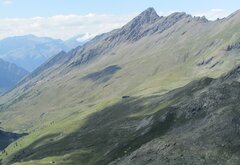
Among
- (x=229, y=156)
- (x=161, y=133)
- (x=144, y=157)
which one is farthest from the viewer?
(x=161, y=133)

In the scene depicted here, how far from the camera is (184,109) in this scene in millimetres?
126750

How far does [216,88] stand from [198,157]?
40.9 m

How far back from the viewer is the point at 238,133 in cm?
9400

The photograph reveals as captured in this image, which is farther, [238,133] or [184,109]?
[184,109]

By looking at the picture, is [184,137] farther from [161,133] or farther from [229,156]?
[161,133]

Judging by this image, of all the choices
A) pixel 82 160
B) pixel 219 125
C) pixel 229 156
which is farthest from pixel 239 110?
pixel 82 160

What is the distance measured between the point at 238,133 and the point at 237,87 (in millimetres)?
30148

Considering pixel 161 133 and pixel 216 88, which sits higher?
pixel 216 88

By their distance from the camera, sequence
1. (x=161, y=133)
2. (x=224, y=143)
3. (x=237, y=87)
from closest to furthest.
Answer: (x=224, y=143), (x=237, y=87), (x=161, y=133)

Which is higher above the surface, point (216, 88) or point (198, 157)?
point (216, 88)

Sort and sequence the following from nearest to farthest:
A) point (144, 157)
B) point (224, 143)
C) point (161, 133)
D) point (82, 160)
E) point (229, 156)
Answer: point (229, 156)
point (224, 143)
point (144, 157)
point (161, 133)
point (82, 160)

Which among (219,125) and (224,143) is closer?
(224,143)

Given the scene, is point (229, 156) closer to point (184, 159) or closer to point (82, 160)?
point (184, 159)

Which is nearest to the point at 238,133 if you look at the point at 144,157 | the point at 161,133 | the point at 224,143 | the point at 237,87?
the point at 224,143
